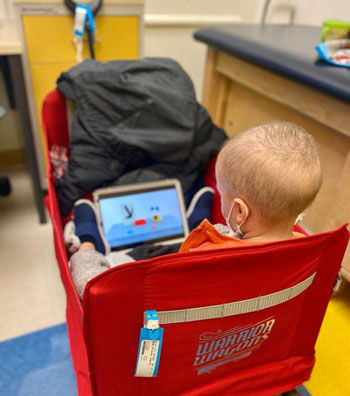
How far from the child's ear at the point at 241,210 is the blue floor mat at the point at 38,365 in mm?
643

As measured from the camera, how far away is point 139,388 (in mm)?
631

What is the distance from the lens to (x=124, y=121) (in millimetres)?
1131

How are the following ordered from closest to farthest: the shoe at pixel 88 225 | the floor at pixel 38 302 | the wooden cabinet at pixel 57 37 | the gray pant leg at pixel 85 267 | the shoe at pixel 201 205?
the gray pant leg at pixel 85 267
the floor at pixel 38 302
the shoe at pixel 88 225
the shoe at pixel 201 205
the wooden cabinet at pixel 57 37

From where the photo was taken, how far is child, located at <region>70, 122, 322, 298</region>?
0.58 m

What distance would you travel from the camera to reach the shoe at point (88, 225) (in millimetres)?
1044

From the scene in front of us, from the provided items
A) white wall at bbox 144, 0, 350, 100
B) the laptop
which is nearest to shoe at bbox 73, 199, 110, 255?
Result: the laptop

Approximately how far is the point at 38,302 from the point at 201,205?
1.99ft

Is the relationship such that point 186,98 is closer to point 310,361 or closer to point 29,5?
point 29,5

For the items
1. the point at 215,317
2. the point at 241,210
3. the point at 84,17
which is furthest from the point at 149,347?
the point at 84,17

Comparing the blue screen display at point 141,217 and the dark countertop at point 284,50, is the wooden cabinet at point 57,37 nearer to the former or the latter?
the dark countertop at point 284,50

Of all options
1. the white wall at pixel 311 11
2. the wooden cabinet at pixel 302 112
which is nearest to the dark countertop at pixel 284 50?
the wooden cabinet at pixel 302 112

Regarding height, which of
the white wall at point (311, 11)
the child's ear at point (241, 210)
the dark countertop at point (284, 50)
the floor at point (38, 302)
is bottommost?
the floor at point (38, 302)

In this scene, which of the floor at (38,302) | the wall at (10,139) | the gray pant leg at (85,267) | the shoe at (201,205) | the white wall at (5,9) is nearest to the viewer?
the gray pant leg at (85,267)

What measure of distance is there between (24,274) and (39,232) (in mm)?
233
